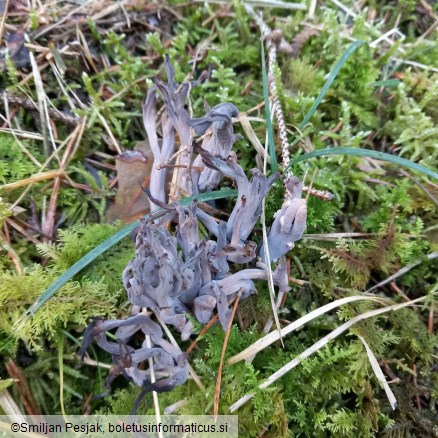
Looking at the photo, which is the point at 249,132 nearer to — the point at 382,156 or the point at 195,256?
the point at 382,156

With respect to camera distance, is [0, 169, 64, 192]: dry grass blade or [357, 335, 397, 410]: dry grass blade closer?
[357, 335, 397, 410]: dry grass blade

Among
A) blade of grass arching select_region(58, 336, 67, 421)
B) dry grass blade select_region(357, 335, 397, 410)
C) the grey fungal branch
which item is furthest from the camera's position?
blade of grass arching select_region(58, 336, 67, 421)

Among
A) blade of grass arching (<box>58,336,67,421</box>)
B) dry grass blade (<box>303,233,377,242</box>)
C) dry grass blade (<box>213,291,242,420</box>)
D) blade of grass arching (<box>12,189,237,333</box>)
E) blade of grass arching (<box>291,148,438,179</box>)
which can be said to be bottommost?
blade of grass arching (<box>58,336,67,421</box>)

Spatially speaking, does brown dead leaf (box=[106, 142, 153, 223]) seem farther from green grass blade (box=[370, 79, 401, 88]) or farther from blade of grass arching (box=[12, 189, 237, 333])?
green grass blade (box=[370, 79, 401, 88])

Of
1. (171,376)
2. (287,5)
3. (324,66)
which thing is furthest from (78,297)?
(287,5)

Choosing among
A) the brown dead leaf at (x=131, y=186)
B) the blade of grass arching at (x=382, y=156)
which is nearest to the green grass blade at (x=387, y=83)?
the blade of grass arching at (x=382, y=156)

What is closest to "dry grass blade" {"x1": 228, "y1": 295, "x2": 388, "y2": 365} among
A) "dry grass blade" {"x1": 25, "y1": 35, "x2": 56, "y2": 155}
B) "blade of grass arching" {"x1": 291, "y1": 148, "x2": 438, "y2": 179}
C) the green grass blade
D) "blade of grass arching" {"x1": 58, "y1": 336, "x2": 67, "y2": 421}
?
"blade of grass arching" {"x1": 291, "y1": 148, "x2": 438, "y2": 179}

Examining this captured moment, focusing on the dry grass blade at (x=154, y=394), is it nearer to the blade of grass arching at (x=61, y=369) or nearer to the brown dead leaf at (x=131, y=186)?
the blade of grass arching at (x=61, y=369)
